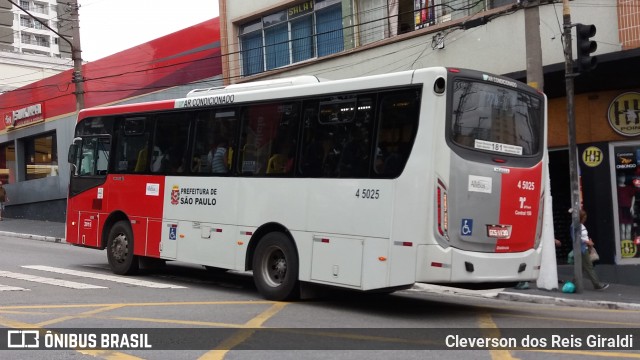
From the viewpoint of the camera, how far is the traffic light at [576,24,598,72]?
12.1 metres

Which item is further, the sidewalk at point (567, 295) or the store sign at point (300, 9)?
the store sign at point (300, 9)

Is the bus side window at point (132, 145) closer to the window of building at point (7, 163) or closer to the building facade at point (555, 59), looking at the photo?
the building facade at point (555, 59)

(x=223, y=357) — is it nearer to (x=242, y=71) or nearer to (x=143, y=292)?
(x=143, y=292)

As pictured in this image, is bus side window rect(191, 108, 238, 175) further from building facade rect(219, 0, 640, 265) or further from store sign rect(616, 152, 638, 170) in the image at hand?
store sign rect(616, 152, 638, 170)

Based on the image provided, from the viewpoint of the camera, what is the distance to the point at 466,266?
8516mm

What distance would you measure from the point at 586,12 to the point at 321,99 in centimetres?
773

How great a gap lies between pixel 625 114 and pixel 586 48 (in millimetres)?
3169

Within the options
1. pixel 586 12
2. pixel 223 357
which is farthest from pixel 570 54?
pixel 223 357

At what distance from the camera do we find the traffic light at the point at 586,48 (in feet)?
39.5

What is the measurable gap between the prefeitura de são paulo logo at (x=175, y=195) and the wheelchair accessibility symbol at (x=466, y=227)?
5.35 metres

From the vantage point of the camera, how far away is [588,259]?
42.5 feet

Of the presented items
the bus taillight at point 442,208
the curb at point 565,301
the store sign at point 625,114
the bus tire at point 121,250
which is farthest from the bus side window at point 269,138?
the store sign at point 625,114

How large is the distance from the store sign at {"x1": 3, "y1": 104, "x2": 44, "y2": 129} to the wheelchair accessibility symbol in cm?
2680

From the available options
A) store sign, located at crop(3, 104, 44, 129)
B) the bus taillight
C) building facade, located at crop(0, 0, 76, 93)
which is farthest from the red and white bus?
building facade, located at crop(0, 0, 76, 93)
